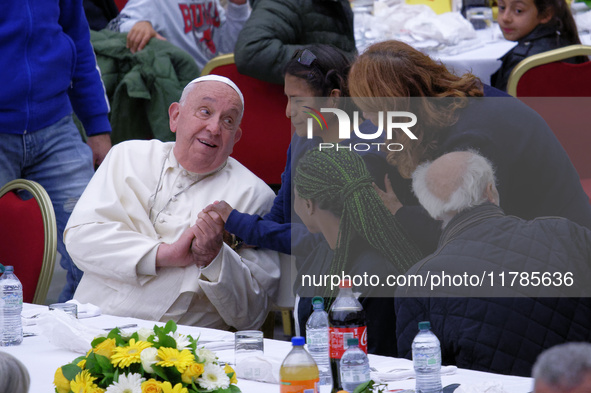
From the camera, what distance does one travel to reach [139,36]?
473cm

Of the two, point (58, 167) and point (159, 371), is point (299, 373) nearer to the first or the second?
point (159, 371)

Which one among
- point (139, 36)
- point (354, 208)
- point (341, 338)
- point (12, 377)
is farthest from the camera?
point (139, 36)

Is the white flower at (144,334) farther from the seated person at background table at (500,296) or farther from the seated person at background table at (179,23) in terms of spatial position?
the seated person at background table at (179,23)

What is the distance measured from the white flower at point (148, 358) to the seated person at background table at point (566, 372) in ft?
2.85

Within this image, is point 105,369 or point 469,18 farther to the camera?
point 469,18

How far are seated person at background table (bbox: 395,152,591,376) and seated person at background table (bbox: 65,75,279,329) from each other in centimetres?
120

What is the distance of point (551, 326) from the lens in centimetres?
204

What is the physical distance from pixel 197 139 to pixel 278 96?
107cm

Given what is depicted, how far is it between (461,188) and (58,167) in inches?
86.6

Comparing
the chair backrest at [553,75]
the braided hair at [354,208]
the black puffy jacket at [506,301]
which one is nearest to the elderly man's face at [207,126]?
the braided hair at [354,208]

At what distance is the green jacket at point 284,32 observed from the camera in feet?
13.8

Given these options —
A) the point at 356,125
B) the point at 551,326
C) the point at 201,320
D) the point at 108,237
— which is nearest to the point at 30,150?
the point at 108,237

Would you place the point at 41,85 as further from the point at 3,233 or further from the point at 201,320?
the point at 201,320

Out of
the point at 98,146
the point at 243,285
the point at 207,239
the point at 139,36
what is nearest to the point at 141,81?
the point at 139,36
